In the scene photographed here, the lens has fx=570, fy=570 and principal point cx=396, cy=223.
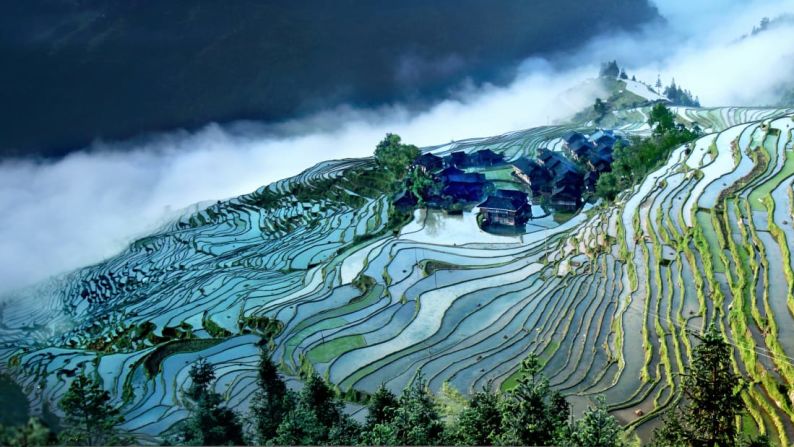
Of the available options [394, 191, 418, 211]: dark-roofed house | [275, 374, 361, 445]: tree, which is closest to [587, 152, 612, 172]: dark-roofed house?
[394, 191, 418, 211]: dark-roofed house

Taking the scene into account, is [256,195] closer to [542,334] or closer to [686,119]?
[542,334]

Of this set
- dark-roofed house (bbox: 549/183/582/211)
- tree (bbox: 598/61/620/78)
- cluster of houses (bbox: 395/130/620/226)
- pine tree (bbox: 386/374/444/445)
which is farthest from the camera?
tree (bbox: 598/61/620/78)

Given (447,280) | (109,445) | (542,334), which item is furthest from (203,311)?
(109,445)

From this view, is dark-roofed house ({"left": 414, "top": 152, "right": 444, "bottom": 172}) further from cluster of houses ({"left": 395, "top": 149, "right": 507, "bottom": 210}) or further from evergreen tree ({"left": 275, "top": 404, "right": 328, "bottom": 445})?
evergreen tree ({"left": 275, "top": 404, "right": 328, "bottom": 445})

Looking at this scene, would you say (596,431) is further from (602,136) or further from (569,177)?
(602,136)

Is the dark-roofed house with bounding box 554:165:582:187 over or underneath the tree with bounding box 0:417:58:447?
over

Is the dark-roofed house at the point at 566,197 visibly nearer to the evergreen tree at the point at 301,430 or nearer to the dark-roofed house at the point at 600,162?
the dark-roofed house at the point at 600,162

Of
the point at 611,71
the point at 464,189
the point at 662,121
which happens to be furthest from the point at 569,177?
the point at 611,71
